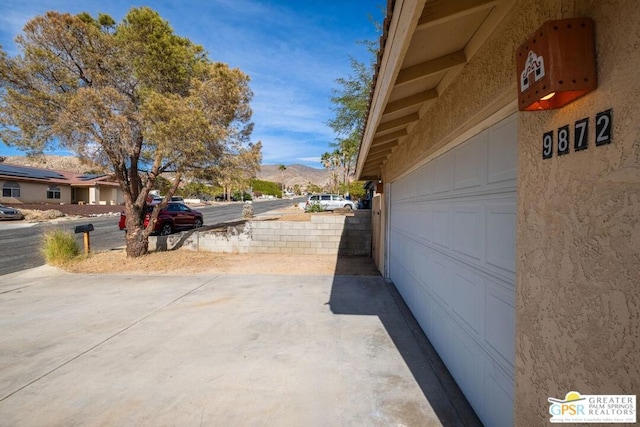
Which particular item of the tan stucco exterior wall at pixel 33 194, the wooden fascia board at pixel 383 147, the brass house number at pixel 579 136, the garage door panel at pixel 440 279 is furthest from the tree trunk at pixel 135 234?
the tan stucco exterior wall at pixel 33 194

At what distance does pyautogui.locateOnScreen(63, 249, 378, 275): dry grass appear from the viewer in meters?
9.05

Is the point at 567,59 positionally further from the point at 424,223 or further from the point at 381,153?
the point at 381,153

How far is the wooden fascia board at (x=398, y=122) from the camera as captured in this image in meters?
4.61

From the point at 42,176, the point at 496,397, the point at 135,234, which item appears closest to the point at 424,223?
the point at 496,397

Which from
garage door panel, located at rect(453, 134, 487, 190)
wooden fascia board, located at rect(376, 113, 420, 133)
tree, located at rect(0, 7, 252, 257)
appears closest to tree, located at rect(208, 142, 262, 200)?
tree, located at rect(0, 7, 252, 257)

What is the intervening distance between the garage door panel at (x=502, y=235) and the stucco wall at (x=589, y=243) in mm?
461

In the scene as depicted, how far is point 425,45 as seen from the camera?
2510 mm

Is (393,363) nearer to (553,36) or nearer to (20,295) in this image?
(553,36)

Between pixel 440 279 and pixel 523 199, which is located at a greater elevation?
pixel 523 199

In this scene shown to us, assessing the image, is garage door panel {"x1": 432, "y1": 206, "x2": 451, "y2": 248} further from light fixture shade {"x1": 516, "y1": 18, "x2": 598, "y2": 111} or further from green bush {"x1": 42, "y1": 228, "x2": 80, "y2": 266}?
green bush {"x1": 42, "y1": 228, "x2": 80, "y2": 266}

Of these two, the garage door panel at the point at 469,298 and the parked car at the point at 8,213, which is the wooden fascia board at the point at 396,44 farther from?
the parked car at the point at 8,213

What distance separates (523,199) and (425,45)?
1.44 m

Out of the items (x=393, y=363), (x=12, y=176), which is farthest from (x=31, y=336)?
(x=12, y=176)

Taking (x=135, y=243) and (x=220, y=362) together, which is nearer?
(x=220, y=362)
